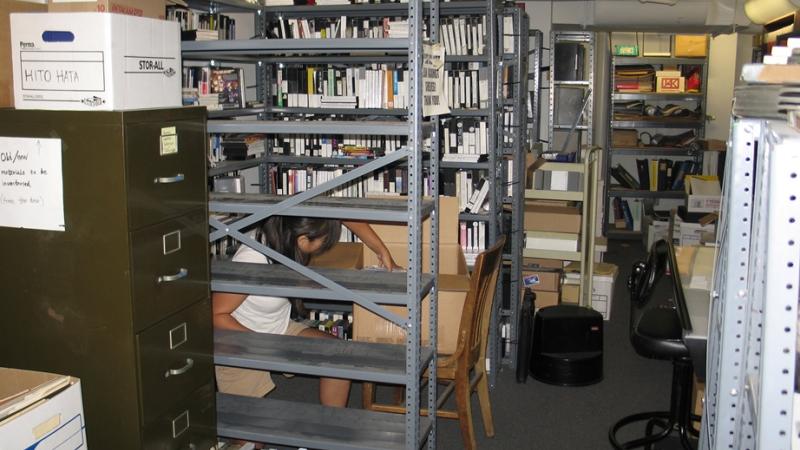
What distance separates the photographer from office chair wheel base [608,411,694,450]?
3.00 meters

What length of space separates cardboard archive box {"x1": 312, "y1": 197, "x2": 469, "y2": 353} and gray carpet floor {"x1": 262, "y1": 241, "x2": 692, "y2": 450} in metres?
0.53

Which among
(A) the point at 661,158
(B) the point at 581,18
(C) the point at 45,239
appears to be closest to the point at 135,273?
(C) the point at 45,239

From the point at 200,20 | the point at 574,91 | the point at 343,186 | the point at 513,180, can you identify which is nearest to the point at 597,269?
the point at 513,180

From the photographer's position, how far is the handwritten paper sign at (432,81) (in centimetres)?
246

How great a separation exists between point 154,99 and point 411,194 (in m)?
0.80

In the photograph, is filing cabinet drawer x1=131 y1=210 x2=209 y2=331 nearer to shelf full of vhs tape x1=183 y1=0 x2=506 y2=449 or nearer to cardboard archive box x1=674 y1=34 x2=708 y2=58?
shelf full of vhs tape x1=183 y1=0 x2=506 y2=449

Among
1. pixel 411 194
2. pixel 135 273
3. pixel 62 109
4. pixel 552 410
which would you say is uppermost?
pixel 62 109

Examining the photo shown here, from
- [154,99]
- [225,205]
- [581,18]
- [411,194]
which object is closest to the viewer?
[154,99]

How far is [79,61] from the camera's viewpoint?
204cm

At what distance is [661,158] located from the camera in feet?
25.4

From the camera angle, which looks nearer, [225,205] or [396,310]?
[225,205]

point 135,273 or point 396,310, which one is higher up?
point 135,273

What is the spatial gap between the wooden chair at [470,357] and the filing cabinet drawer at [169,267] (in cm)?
107

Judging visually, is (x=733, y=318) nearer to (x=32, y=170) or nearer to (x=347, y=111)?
(x=32, y=170)
